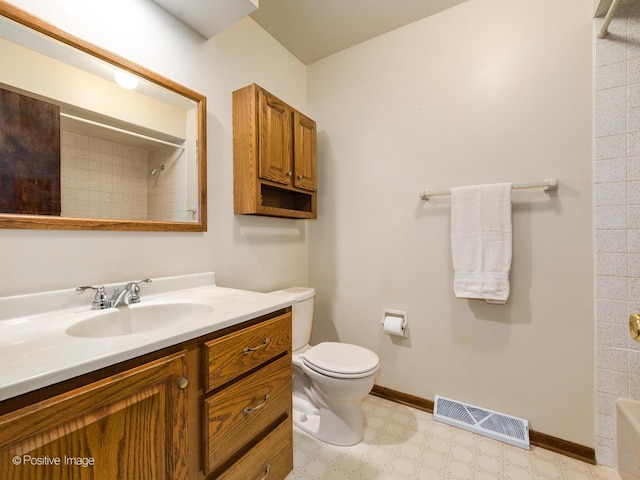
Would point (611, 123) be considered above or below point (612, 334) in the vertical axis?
above

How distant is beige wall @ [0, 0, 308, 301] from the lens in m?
0.98

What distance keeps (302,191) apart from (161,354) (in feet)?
4.32

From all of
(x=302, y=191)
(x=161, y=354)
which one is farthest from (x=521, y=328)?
(x=161, y=354)

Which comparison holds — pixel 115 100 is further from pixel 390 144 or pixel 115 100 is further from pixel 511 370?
pixel 511 370

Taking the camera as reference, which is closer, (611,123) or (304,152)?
(611,123)

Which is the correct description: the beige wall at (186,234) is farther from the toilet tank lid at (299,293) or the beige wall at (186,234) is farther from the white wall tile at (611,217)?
the white wall tile at (611,217)

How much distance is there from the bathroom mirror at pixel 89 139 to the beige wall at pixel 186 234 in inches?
2.5

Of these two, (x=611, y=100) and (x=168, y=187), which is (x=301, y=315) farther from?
(x=611, y=100)

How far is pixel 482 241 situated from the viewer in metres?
1.52

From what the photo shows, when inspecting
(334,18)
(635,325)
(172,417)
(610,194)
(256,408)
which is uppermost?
(334,18)

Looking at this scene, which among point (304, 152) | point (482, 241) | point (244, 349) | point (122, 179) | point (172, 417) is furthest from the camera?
point (304, 152)

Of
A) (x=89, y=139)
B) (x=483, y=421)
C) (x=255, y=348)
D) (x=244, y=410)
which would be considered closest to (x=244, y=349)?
(x=255, y=348)

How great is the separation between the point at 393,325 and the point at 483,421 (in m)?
0.66

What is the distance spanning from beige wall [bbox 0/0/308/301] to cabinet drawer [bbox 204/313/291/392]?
1.91 feet
